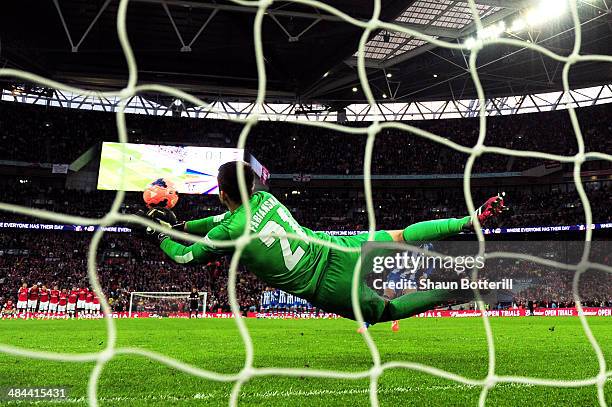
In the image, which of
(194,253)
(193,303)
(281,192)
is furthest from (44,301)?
(194,253)

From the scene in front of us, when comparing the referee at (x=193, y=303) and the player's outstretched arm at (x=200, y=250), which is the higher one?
the player's outstretched arm at (x=200, y=250)

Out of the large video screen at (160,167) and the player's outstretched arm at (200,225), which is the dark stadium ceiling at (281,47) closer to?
the large video screen at (160,167)

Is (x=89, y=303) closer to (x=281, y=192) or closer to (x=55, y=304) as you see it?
(x=55, y=304)

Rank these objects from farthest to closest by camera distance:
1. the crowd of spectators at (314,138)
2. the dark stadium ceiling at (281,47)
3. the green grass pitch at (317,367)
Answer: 1. the crowd of spectators at (314,138)
2. the dark stadium ceiling at (281,47)
3. the green grass pitch at (317,367)

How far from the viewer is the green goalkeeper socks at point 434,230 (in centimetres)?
411

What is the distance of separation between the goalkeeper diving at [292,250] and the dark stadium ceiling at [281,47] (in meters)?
13.1

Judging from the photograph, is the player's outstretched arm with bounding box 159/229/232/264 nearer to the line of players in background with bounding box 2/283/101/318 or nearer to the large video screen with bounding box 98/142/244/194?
the line of players in background with bounding box 2/283/101/318

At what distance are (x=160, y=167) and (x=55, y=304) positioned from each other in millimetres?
7306

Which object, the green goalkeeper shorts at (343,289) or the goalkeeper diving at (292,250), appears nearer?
the goalkeeper diving at (292,250)

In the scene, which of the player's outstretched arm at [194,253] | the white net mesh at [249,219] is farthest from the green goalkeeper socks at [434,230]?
the player's outstretched arm at [194,253]

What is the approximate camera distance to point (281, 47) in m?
23.0

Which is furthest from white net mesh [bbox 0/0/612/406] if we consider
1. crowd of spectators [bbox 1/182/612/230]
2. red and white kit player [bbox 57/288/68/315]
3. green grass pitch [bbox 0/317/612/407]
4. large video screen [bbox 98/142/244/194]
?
crowd of spectators [bbox 1/182/612/230]

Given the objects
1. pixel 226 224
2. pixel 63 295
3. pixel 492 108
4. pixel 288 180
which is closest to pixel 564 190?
pixel 492 108

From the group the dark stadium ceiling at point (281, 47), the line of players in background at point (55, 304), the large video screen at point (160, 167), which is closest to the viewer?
the dark stadium ceiling at point (281, 47)
